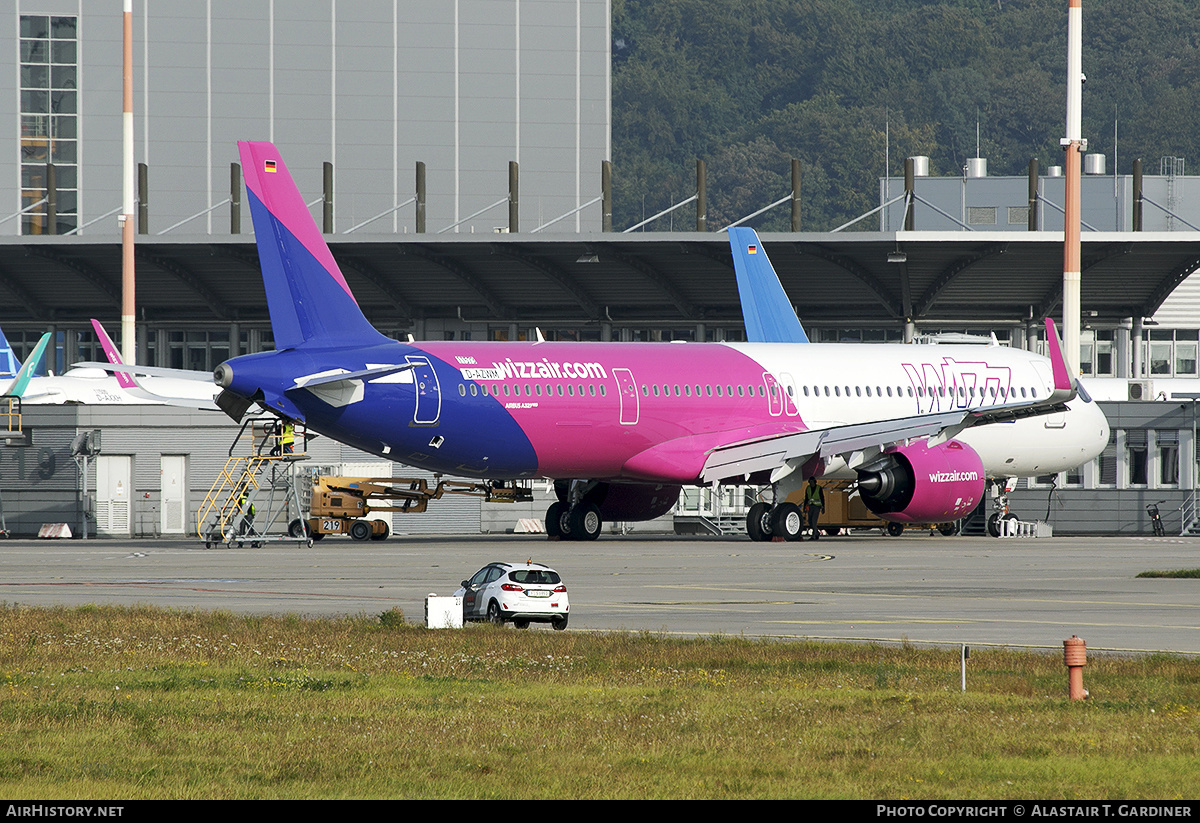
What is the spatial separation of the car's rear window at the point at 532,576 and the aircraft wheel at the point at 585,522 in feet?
67.2

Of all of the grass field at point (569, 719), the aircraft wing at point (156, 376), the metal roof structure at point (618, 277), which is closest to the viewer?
the grass field at point (569, 719)

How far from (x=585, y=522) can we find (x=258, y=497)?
38.3ft

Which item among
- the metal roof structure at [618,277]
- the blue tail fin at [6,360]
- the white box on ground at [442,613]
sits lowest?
the white box on ground at [442,613]

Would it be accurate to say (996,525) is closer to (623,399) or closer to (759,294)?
(759,294)

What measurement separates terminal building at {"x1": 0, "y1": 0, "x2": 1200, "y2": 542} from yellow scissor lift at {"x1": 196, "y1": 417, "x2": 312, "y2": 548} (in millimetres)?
3387

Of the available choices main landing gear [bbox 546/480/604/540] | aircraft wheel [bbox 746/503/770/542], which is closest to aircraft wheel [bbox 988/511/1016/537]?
aircraft wheel [bbox 746/503/770/542]

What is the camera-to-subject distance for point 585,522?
139 feet

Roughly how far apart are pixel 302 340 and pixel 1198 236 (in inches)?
1499

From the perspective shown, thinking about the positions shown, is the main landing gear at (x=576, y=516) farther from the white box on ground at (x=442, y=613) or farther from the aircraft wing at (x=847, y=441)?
the white box on ground at (x=442, y=613)

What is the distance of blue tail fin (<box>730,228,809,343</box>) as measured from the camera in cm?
5238

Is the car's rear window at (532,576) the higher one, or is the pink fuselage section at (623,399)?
the pink fuselage section at (623,399)

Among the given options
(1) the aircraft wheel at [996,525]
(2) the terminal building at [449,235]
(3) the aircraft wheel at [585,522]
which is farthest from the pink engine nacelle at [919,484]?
(2) the terminal building at [449,235]

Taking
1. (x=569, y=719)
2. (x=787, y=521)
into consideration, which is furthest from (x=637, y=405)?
(x=569, y=719)

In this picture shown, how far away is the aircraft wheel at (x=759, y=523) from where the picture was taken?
41.0 meters
